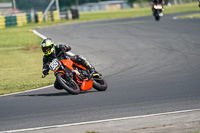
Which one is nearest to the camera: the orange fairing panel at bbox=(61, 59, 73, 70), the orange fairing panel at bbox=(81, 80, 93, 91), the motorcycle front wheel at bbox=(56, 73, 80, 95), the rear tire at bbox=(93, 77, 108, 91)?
the motorcycle front wheel at bbox=(56, 73, 80, 95)

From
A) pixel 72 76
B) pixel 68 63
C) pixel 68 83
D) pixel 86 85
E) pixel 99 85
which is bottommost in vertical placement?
pixel 99 85

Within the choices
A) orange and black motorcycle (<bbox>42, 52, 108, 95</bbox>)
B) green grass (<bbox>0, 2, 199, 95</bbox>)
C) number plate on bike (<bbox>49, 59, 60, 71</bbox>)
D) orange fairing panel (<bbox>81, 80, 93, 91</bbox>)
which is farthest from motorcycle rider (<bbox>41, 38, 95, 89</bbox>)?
green grass (<bbox>0, 2, 199, 95</bbox>)

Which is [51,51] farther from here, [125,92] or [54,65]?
[125,92]

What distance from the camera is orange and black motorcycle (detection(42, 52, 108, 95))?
10016mm

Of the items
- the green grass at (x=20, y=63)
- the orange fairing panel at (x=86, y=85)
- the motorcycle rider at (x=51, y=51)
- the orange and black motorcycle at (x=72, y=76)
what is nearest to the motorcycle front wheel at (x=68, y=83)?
the orange and black motorcycle at (x=72, y=76)

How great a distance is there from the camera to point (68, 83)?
10242 mm

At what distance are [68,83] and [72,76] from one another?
8.1 inches

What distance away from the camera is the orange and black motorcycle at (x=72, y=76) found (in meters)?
10.0

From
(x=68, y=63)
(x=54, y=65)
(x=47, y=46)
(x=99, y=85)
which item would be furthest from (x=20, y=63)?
(x=54, y=65)

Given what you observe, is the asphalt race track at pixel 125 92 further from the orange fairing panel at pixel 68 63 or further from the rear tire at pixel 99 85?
the orange fairing panel at pixel 68 63

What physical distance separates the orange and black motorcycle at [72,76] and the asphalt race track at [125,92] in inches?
9.2

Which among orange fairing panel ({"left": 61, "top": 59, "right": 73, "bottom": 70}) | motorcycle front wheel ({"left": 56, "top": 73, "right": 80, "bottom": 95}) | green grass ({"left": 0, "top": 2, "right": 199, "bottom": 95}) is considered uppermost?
orange fairing panel ({"left": 61, "top": 59, "right": 73, "bottom": 70})

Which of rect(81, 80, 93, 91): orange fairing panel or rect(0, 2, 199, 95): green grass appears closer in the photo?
rect(81, 80, 93, 91): orange fairing panel

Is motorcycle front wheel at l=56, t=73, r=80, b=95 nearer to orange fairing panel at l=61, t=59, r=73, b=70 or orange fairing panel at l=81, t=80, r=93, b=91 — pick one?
orange fairing panel at l=81, t=80, r=93, b=91
